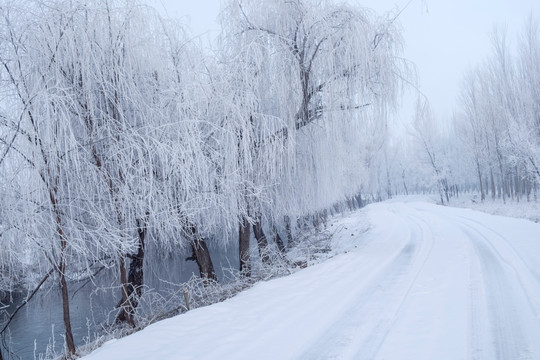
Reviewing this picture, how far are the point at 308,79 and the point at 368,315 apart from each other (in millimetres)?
6114

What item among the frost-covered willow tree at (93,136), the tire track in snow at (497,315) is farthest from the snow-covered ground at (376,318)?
the frost-covered willow tree at (93,136)

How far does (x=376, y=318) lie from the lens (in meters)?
3.69

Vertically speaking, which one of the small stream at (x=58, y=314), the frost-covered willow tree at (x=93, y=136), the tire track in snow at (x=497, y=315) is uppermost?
the frost-covered willow tree at (x=93, y=136)

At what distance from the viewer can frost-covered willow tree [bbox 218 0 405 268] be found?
7945mm

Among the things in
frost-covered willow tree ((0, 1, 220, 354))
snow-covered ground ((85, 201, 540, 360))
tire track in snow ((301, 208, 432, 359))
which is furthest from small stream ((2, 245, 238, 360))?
tire track in snow ((301, 208, 432, 359))

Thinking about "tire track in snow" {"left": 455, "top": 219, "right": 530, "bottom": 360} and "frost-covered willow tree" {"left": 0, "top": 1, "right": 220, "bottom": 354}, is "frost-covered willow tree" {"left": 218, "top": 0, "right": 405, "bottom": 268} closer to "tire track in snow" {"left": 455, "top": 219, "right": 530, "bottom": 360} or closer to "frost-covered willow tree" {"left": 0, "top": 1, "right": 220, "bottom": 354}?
"frost-covered willow tree" {"left": 0, "top": 1, "right": 220, "bottom": 354}

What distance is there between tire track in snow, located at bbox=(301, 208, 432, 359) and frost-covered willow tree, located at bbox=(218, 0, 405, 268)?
356 centimetres

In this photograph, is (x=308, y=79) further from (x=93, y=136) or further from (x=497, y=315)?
(x=497, y=315)

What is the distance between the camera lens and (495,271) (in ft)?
16.9

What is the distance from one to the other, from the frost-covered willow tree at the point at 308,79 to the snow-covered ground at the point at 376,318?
320 cm

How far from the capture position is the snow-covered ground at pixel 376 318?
299 cm

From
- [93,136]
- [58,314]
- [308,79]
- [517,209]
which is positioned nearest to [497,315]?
[308,79]

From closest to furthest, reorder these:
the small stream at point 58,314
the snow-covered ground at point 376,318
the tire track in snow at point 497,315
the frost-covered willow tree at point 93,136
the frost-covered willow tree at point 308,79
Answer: the tire track in snow at point 497,315, the snow-covered ground at point 376,318, the frost-covered willow tree at point 93,136, the small stream at point 58,314, the frost-covered willow tree at point 308,79

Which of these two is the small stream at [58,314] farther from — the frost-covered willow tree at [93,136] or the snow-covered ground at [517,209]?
the snow-covered ground at [517,209]
